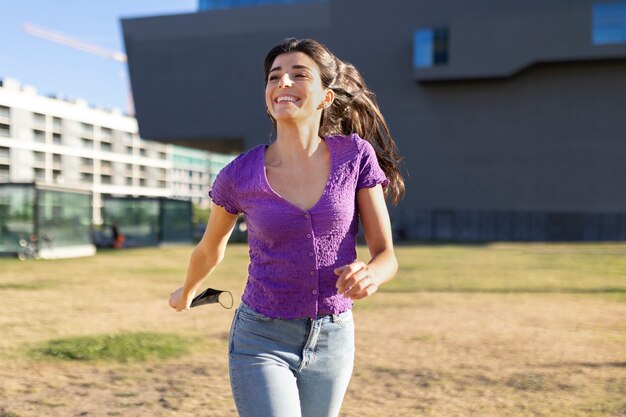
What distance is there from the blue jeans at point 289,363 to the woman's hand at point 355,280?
38 cm

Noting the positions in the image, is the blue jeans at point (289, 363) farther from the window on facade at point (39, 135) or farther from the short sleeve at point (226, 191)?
the window on facade at point (39, 135)

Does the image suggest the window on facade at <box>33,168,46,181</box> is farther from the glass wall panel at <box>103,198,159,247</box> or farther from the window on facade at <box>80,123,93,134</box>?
the glass wall panel at <box>103,198,159,247</box>

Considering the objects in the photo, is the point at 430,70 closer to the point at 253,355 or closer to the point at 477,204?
the point at 477,204

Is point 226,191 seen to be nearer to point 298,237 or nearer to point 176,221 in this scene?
point 298,237

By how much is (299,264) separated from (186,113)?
47.5 meters

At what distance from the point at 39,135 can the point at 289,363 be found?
9690cm

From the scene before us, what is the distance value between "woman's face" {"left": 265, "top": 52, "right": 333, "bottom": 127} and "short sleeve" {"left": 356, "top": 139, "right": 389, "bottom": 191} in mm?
252

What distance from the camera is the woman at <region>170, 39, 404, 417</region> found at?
250 centimetres

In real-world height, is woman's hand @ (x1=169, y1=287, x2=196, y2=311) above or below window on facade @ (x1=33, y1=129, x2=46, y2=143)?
below

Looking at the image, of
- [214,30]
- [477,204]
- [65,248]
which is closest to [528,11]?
[477,204]

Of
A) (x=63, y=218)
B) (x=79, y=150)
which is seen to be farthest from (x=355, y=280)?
(x=79, y=150)

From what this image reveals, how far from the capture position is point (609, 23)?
131ft

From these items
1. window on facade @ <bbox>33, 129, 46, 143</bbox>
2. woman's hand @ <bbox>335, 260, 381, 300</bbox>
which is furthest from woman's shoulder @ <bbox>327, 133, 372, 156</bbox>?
window on facade @ <bbox>33, 129, 46, 143</bbox>

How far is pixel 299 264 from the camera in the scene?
99.3 inches
